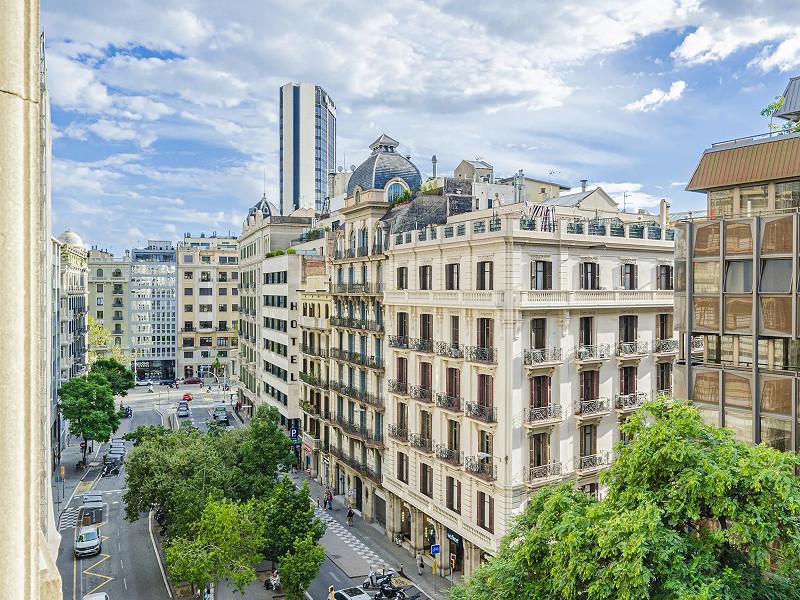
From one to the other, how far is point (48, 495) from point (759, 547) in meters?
18.4

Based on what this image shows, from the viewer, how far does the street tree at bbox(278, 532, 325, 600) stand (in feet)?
114

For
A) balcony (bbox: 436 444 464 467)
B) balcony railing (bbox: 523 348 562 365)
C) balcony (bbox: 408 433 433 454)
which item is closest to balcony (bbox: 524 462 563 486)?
balcony (bbox: 436 444 464 467)

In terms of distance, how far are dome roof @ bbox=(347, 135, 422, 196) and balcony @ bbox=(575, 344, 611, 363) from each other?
89.3 feet

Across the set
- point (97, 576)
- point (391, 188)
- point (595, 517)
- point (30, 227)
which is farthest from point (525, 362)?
point (30, 227)

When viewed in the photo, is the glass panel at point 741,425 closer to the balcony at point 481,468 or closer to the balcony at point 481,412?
the balcony at point 481,412

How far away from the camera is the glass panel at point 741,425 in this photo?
24.5m

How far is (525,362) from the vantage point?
38469mm

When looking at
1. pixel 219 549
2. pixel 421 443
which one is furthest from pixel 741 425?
pixel 219 549

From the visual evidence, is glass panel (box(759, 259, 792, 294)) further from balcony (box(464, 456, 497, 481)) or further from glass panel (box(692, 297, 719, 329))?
balcony (box(464, 456, 497, 481))

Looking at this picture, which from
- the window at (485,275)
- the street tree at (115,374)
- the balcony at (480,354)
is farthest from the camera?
the street tree at (115,374)

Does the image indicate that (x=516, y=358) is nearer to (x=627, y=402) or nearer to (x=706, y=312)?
(x=627, y=402)

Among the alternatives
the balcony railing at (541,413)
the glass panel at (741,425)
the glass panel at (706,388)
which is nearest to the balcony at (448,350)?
the balcony railing at (541,413)

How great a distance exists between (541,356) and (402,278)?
50.8 ft

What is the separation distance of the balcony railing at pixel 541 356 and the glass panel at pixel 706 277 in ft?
42.7
